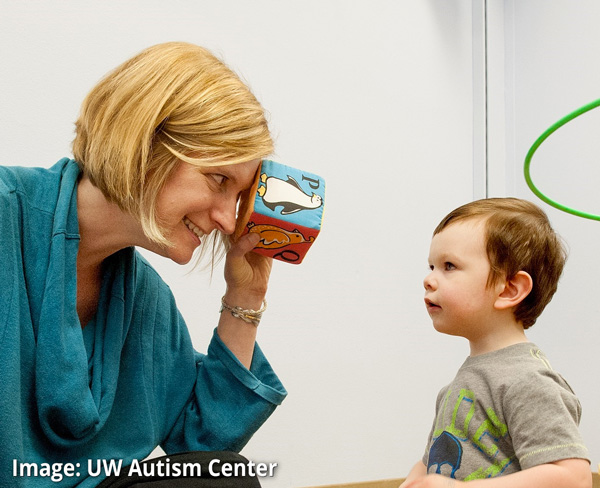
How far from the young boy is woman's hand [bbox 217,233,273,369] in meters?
0.31

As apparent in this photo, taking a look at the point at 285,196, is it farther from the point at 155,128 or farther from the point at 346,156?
the point at 346,156

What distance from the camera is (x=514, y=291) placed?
3.47ft

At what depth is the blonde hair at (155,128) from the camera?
0.94 meters

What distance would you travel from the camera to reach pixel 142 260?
1.18 m

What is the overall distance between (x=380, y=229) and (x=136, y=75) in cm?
119

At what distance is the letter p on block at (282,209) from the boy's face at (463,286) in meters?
0.21

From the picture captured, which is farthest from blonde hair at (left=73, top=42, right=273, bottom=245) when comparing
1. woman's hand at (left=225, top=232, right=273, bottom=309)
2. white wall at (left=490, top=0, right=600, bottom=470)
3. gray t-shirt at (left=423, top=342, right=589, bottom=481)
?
white wall at (left=490, top=0, right=600, bottom=470)

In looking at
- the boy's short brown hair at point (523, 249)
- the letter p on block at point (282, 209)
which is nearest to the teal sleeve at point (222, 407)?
the letter p on block at point (282, 209)

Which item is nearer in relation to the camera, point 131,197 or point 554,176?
point 131,197

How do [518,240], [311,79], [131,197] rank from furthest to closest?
[311,79]
[518,240]
[131,197]

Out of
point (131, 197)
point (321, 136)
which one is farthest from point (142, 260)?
point (321, 136)

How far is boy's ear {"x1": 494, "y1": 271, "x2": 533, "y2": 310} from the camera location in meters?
1.04

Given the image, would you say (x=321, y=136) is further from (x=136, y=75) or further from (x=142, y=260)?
(x=136, y=75)

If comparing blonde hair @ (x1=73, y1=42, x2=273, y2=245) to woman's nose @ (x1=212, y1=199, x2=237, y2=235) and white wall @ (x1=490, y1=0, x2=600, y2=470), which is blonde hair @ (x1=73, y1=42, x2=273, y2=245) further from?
white wall @ (x1=490, y1=0, x2=600, y2=470)
